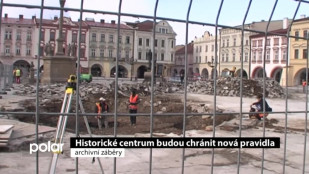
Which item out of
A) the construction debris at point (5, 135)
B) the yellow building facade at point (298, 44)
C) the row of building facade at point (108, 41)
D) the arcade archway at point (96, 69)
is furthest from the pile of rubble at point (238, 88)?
the construction debris at point (5, 135)

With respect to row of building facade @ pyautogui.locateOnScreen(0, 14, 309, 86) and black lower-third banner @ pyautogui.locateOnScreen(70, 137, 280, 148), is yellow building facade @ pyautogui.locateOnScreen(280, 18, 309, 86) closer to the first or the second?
row of building facade @ pyautogui.locateOnScreen(0, 14, 309, 86)

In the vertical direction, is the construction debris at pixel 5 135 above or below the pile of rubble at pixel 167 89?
below

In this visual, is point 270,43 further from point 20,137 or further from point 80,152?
point 20,137

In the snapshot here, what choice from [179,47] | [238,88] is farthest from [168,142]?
[238,88]

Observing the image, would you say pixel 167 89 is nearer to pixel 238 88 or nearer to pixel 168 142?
pixel 238 88

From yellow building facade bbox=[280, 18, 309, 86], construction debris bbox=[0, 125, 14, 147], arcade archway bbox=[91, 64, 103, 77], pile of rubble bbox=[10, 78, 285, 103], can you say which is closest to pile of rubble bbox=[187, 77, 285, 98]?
pile of rubble bbox=[10, 78, 285, 103]

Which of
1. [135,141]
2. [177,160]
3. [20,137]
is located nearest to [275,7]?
[135,141]

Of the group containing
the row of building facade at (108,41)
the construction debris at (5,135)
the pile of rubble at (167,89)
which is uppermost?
the row of building facade at (108,41)

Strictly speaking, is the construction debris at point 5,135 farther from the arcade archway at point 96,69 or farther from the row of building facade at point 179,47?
the arcade archway at point 96,69
